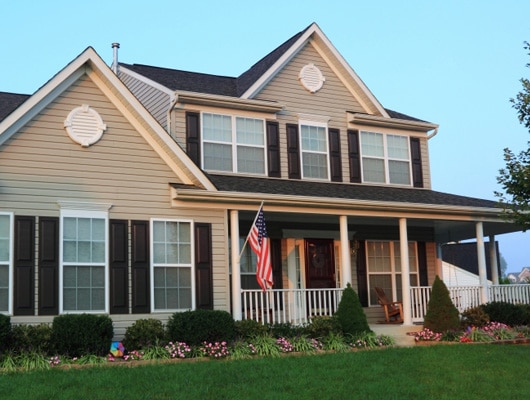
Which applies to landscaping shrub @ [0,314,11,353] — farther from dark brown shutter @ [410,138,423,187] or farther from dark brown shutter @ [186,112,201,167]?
dark brown shutter @ [410,138,423,187]

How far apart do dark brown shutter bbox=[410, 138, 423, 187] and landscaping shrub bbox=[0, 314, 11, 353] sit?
39.7ft

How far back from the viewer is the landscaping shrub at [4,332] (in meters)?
12.4

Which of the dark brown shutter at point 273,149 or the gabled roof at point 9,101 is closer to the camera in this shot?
the gabled roof at point 9,101

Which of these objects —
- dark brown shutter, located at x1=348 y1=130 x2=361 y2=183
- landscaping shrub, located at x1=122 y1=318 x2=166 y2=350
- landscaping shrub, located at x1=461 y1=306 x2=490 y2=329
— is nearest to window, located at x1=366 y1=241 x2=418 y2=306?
dark brown shutter, located at x1=348 y1=130 x2=361 y2=183

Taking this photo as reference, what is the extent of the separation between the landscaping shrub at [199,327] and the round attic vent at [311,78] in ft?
24.8

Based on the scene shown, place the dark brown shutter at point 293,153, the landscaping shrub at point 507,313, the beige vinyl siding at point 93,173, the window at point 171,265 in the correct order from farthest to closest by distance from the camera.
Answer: the dark brown shutter at point 293,153 < the landscaping shrub at point 507,313 < the window at point 171,265 < the beige vinyl siding at point 93,173

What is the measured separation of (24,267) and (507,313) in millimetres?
11341

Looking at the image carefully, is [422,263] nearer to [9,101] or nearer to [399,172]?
[399,172]

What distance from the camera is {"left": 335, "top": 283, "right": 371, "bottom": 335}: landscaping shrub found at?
1581 cm

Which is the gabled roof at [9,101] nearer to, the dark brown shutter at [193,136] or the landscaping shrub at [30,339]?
the dark brown shutter at [193,136]

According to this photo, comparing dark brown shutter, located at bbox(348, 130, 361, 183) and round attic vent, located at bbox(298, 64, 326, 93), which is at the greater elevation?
round attic vent, located at bbox(298, 64, 326, 93)

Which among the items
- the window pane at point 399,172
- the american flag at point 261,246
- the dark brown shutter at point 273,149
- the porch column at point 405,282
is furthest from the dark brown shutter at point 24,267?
the window pane at point 399,172

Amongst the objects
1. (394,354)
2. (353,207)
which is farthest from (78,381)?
(353,207)

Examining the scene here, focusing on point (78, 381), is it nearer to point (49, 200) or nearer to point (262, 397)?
point (262, 397)
